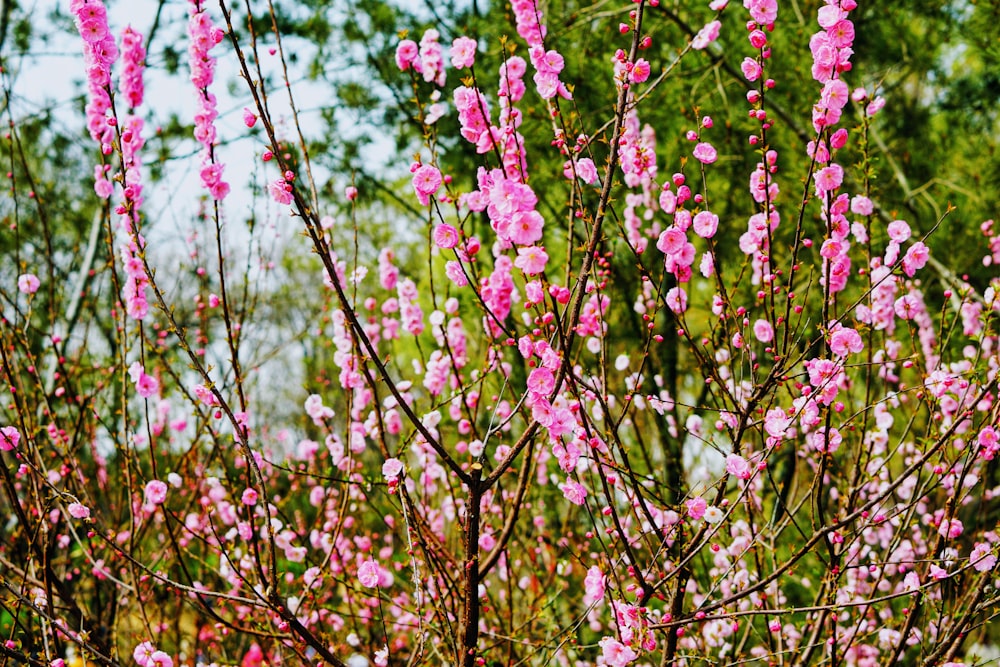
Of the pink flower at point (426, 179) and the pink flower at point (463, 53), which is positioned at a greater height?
the pink flower at point (463, 53)

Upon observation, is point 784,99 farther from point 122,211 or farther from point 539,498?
point 122,211

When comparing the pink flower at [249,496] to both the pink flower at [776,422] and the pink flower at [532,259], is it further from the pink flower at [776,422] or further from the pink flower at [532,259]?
the pink flower at [776,422]

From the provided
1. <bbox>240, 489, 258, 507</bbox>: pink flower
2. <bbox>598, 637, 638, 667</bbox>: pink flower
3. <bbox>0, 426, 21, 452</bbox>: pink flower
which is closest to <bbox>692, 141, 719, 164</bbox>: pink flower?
<bbox>598, 637, 638, 667</bbox>: pink flower

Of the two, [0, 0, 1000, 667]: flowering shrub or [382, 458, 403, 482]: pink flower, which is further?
[382, 458, 403, 482]: pink flower

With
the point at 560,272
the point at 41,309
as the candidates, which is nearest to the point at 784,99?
the point at 560,272

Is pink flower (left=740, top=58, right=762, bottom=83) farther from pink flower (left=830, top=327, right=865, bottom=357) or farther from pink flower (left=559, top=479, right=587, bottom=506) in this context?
pink flower (left=559, top=479, right=587, bottom=506)

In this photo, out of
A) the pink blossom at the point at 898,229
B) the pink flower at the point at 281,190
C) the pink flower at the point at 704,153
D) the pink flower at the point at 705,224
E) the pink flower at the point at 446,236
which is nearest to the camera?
the pink flower at the point at 281,190

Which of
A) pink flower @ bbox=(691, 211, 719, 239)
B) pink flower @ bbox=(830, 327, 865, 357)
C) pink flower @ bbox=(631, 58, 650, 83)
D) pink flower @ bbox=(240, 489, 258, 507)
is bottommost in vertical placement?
pink flower @ bbox=(830, 327, 865, 357)

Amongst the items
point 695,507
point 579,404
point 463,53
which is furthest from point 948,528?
point 463,53

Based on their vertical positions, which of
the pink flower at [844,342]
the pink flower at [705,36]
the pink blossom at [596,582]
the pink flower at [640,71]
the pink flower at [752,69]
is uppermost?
the pink flower at [705,36]

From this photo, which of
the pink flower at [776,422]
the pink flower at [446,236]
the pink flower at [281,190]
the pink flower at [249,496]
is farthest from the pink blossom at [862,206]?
the pink flower at [249,496]

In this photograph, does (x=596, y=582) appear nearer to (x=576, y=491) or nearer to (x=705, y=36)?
(x=576, y=491)

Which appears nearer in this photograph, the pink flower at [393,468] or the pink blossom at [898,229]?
the pink flower at [393,468]

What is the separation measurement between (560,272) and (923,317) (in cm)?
212
